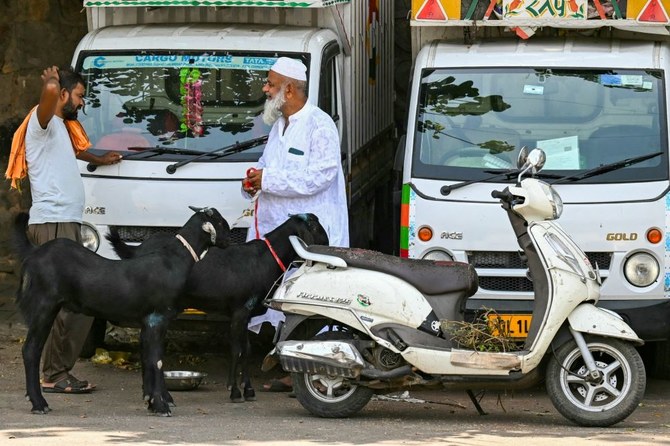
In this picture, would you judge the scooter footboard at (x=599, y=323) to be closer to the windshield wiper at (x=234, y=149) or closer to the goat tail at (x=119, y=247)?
the windshield wiper at (x=234, y=149)

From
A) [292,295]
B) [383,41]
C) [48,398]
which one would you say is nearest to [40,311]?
[48,398]

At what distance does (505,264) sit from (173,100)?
2.48m

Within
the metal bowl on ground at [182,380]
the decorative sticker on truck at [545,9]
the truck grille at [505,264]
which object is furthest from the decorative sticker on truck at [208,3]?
the metal bowl on ground at [182,380]

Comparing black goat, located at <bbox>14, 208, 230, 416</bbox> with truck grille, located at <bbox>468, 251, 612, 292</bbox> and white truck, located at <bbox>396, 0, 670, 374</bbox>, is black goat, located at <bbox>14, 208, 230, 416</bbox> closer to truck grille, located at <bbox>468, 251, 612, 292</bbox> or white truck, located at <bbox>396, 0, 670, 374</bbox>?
white truck, located at <bbox>396, 0, 670, 374</bbox>

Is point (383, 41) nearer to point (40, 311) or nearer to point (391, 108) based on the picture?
point (391, 108)

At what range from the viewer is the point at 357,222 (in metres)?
10.7

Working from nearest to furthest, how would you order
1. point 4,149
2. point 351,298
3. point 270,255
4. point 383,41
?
point 351,298 → point 270,255 → point 383,41 → point 4,149

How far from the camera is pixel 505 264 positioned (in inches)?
344

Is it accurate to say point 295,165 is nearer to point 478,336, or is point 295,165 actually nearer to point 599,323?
point 478,336

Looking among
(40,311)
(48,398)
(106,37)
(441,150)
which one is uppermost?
(106,37)

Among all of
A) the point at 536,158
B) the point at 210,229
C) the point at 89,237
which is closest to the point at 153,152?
the point at 89,237

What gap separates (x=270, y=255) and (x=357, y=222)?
218 cm

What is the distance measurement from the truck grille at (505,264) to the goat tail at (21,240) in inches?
106

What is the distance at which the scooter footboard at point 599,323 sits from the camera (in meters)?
7.55
